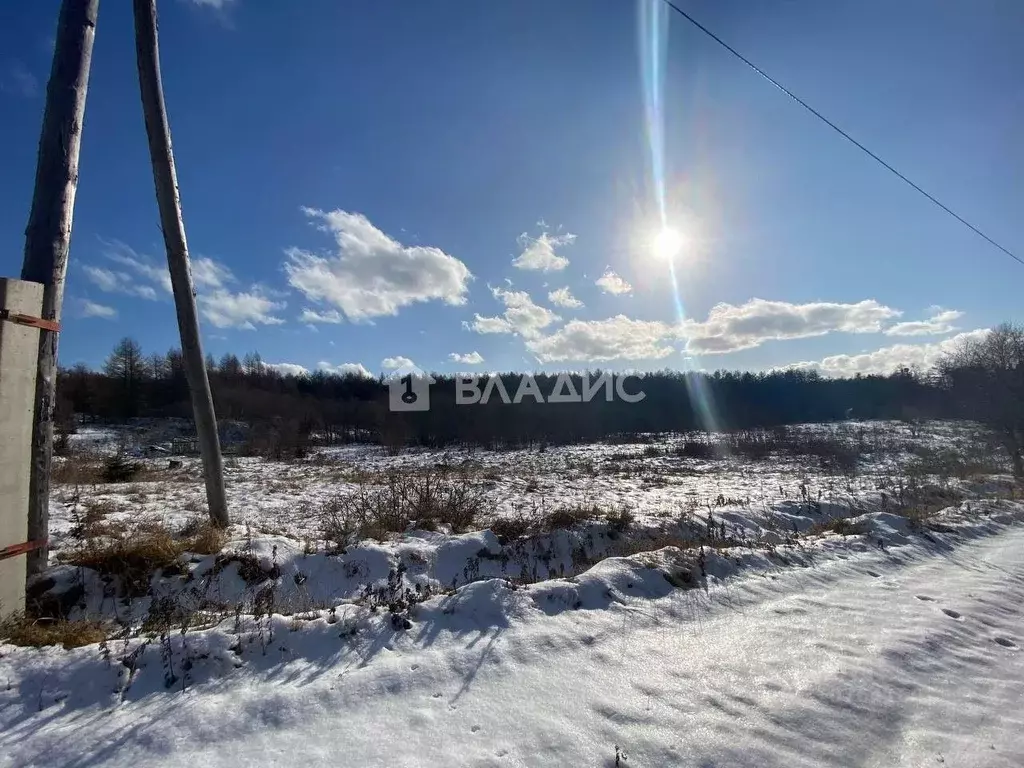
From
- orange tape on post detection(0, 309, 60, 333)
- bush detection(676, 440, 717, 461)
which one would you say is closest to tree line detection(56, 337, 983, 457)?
bush detection(676, 440, 717, 461)

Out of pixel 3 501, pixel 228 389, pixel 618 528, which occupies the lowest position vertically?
pixel 618 528

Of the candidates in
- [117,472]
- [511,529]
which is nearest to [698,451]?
[511,529]

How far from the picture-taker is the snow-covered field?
8.13 feet

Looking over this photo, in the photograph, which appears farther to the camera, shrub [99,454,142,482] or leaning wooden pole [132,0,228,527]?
shrub [99,454,142,482]

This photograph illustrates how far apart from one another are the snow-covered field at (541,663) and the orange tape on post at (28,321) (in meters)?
2.21

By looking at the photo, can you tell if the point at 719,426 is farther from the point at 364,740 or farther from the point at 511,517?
the point at 364,740

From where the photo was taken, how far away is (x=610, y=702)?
2.88 metres

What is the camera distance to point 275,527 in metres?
7.48

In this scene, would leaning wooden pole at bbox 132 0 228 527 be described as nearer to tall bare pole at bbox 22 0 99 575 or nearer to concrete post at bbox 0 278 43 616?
tall bare pole at bbox 22 0 99 575

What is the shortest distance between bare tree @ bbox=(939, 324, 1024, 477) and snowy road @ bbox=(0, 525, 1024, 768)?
63.6 ft

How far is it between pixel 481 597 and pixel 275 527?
4.74 metres

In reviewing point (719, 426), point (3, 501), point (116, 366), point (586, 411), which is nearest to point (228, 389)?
point (116, 366)

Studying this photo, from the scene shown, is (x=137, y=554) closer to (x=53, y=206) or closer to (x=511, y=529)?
(x=53, y=206)

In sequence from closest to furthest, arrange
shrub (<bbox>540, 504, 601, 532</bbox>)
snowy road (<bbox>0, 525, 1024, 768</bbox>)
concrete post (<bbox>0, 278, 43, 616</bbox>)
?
snowy road (<bbox>0, 525, 1024, 768</bbox>)
concrete post (<bbox>0, 278, 43, 616</bbox>)
shrub (<bbox>540, 504, 601, 532</bbox>)
